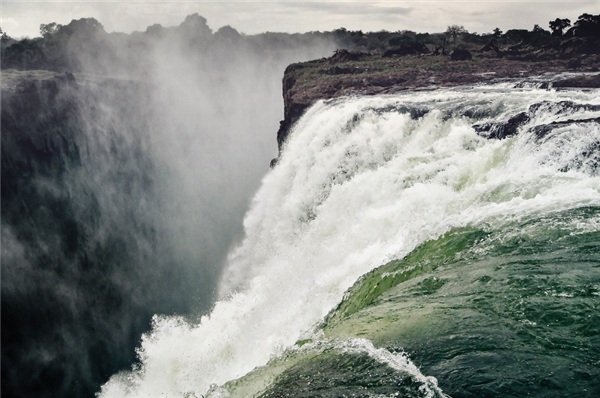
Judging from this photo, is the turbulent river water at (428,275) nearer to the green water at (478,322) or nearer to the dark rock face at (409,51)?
the green water at (478,322)

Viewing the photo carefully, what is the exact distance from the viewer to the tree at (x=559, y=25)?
3928cm

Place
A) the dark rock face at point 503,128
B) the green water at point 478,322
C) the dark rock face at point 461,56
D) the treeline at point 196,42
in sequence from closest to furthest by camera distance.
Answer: the green water at point 478,322 → the dark rock face at point 503,128 → the dark rock face at point 461,56 → the treeline at point 196,42

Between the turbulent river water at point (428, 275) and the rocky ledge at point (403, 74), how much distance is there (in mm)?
10010

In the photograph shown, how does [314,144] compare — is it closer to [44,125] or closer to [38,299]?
[38,299]

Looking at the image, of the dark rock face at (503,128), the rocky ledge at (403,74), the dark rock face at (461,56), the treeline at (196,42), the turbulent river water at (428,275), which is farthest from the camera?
the treeline at (196,42)

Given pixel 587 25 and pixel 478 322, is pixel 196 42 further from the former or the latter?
pixel 478 322

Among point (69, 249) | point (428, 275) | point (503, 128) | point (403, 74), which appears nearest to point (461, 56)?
point (403, 74)

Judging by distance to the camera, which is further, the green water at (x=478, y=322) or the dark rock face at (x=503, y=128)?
the dark rock face at (x=503, y=128)

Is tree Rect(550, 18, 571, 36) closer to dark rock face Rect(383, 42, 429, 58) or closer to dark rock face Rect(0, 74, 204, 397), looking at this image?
dark rock face Rect(383, 42, 429, 58)

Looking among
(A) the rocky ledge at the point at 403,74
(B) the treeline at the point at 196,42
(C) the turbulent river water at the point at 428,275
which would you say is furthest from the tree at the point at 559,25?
(C) the turbulent river water at the point at 428,275

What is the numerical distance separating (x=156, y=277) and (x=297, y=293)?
59.2 feet

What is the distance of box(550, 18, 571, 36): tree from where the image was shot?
3928 cm

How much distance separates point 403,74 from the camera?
3347 centimetres

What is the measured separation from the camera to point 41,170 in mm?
30656
